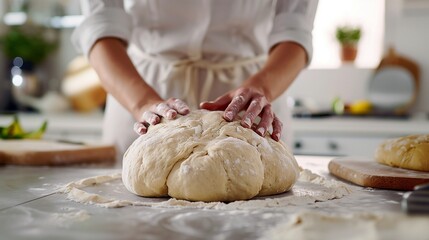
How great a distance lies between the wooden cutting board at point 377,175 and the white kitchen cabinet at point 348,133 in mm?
1205

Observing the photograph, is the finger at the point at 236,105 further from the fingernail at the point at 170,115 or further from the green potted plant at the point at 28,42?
the green potted plant at the point at 28,42

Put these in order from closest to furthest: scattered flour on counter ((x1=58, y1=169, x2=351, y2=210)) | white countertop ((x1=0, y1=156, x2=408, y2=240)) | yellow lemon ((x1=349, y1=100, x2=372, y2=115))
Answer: white countertop ((x1=0, y1=156, x2=408, y2=240)) → scattered flour on counter ((x1=58, y1=169, x2=351, y2=210)) → yellow lemon ((x1=349, y1=100, x2=372, y2=115))

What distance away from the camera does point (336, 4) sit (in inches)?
124

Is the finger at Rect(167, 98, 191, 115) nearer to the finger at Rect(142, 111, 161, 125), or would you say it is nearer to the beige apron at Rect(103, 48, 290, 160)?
the finger at Rect(142, 111, 161, 125)

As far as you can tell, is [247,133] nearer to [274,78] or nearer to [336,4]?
[274,78]

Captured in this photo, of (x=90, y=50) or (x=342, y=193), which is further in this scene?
(x=90, y=50)

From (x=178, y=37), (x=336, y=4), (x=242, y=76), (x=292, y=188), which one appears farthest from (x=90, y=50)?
(x=336, y=4)

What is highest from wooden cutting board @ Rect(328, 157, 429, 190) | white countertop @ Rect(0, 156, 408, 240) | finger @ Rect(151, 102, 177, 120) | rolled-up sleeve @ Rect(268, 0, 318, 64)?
rolled-up sleeve @ Rect(268, 0, 318, 64)

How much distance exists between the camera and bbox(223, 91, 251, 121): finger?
3.30ft

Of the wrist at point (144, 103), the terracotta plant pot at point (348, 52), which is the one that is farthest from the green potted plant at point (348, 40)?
the wrist at point (144, 103)

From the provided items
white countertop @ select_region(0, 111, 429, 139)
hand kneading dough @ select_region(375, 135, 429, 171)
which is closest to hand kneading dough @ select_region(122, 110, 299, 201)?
hand kneading dough @ select_region(375, 135, 429, 171)

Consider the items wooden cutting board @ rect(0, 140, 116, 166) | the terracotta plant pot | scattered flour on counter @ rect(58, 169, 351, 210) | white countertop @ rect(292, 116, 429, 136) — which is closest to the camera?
scattered flour on counter @ rect(58, 169, 351, 210)

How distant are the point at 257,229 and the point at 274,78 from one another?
623 mm

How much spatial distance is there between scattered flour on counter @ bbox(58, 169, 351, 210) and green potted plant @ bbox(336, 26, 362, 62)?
2.10 m
